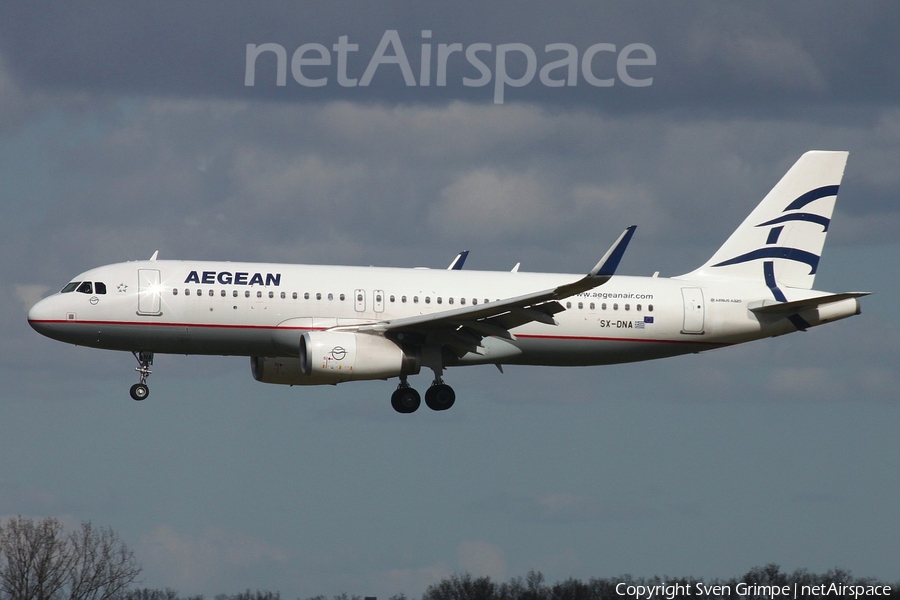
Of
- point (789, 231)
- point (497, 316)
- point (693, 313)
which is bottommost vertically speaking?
point (497, 316)

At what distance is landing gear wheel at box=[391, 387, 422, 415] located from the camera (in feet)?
192

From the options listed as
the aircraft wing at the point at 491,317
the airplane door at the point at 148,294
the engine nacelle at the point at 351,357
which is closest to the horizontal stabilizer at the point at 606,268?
the aircraft wing at the point at 491,317

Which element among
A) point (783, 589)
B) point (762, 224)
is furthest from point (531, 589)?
point (762, 224)

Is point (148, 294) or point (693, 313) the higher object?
point (148, 294)

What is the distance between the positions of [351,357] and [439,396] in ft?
14.7

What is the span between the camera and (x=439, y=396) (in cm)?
5822

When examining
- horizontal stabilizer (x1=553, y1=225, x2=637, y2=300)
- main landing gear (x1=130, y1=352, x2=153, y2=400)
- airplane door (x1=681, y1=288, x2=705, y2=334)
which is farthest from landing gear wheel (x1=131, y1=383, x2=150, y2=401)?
airplane door (x1=681, y1=288, x2=705, y2=334)

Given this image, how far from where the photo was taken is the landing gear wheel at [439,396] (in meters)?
58.2

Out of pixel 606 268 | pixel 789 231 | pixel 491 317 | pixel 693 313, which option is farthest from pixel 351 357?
pixel 789 231

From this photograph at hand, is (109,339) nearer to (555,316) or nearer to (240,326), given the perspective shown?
(240,326)

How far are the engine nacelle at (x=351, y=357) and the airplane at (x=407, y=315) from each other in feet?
0.15

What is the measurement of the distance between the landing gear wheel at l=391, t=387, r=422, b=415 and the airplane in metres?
0.04

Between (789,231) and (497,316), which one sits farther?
(789,231)

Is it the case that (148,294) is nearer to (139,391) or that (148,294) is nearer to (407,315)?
(139,391)
